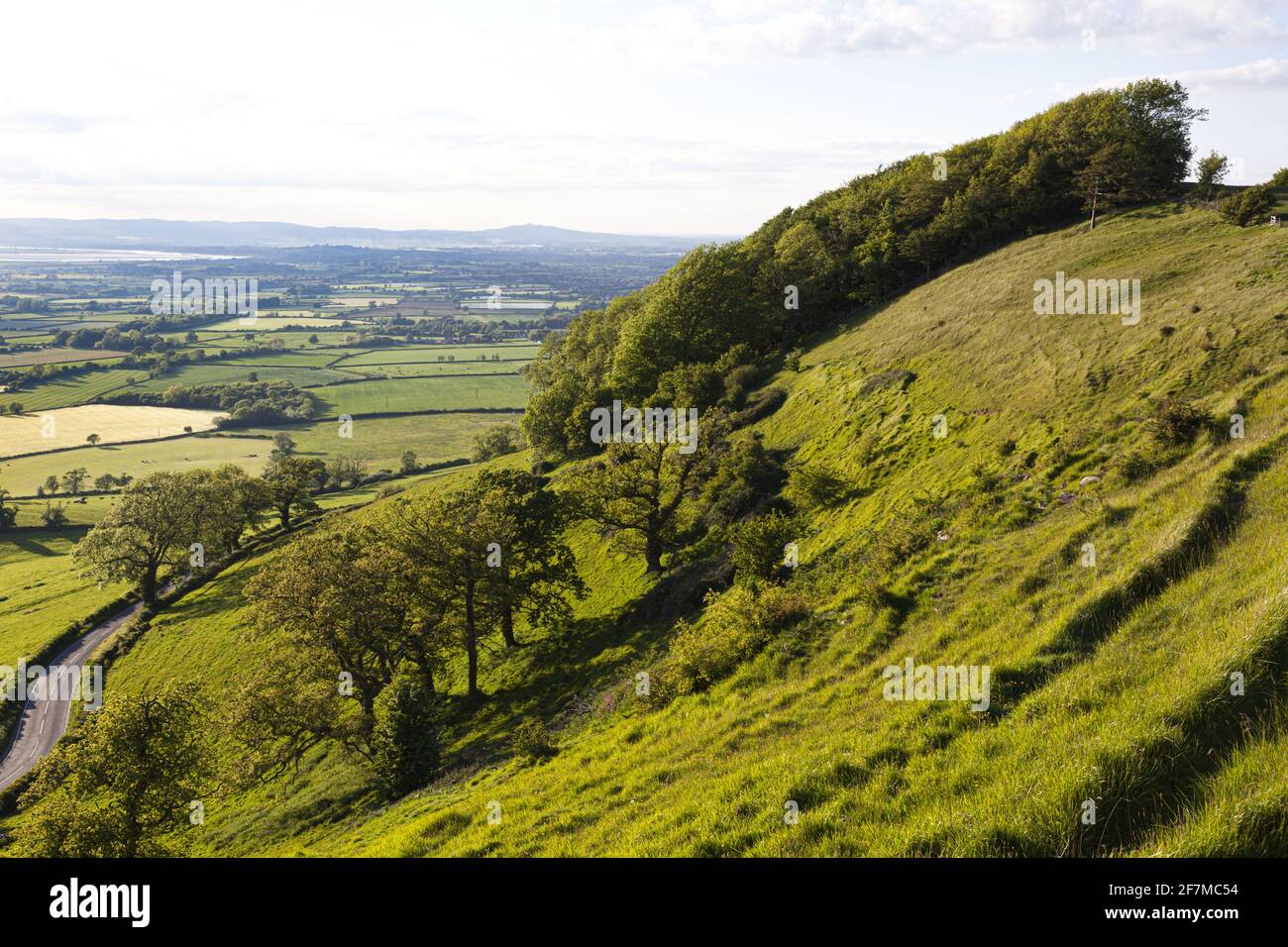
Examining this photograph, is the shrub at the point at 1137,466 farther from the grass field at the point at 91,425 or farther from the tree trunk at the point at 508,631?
the grass field at the point at 91,425

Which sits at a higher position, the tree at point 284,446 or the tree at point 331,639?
the tree at point 284,446

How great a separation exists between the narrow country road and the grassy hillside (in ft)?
91.4

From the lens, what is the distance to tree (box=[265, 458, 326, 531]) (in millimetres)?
94250

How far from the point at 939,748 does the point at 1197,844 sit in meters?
5.55

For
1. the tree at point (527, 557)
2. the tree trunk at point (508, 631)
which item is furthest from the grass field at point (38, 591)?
the tree at point (527, 557)

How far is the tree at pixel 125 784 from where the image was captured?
30484 mm

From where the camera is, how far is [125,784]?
1294 inches

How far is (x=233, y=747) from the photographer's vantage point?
4684 centimetres

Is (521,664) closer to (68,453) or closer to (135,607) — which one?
(135,607)

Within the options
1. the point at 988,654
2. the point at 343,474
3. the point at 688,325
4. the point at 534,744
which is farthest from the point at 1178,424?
the point at 343,474

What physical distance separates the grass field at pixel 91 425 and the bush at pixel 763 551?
192m

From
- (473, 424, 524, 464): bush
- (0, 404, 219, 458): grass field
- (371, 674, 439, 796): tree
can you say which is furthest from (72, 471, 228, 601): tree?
(0, 404, 219, 458): grass field

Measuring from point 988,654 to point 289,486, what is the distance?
10062 centimetres
